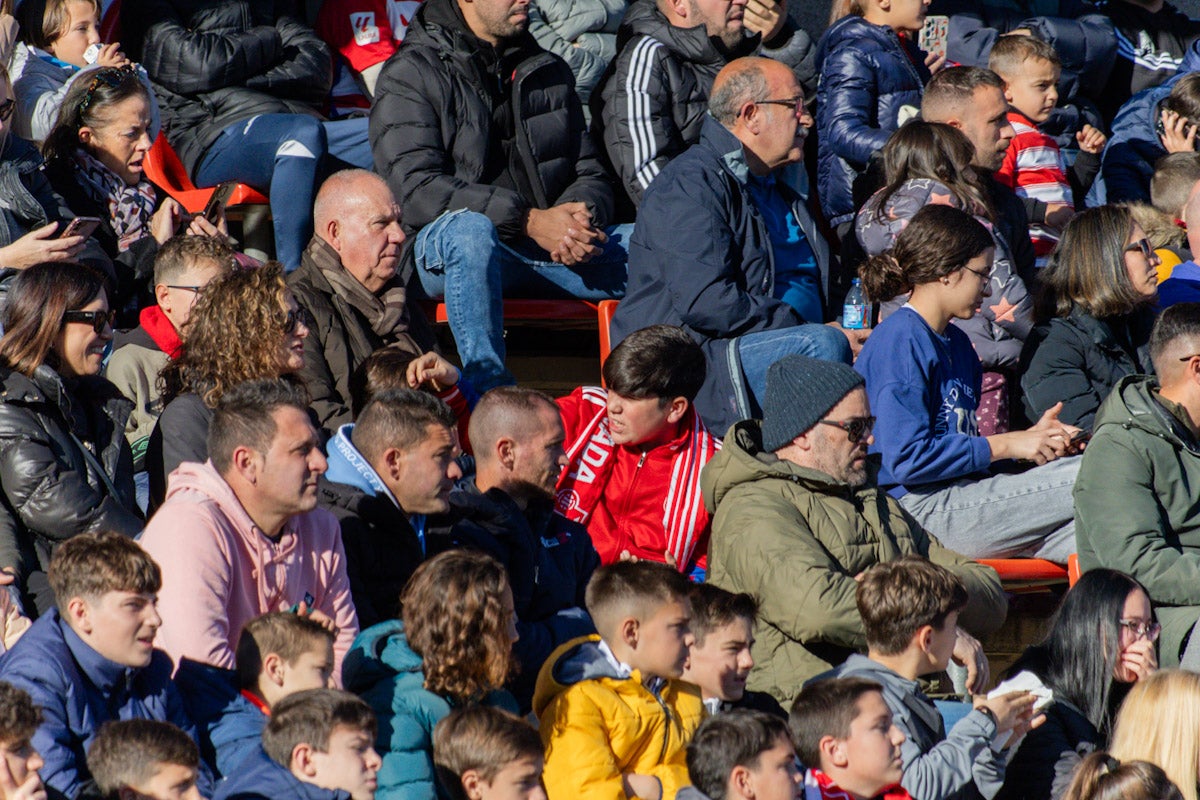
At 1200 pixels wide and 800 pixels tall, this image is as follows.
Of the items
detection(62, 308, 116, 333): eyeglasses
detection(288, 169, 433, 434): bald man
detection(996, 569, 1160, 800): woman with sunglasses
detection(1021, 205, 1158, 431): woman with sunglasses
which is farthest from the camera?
detection(1021, 205, 1158, 431): woman with sunglasses

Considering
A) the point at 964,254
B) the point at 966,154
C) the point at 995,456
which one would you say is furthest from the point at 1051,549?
the point at 966,154

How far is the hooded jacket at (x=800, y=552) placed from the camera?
5113 mm

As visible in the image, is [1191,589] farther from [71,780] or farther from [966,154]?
[71,780]

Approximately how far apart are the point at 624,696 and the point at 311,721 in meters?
0.97

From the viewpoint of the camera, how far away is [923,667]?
16.4 ft

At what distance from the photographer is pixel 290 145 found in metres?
7.16

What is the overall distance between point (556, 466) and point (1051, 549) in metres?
1.91

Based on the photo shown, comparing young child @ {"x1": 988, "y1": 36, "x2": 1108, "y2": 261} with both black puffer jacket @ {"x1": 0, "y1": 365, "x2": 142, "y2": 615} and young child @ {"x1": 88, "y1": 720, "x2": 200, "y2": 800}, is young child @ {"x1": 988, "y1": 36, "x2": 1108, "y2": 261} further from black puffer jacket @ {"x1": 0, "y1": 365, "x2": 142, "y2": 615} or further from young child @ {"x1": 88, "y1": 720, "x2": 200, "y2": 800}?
young child @ {"x1": 88, "y1": 720, "x2": 200, "y2": 800}

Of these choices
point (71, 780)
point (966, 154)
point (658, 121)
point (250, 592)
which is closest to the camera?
point (71, 780)

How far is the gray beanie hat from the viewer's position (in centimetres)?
552

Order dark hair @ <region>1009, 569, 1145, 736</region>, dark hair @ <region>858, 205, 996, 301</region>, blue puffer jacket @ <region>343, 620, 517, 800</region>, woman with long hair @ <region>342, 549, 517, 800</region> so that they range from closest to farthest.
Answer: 1. blue puffer jacket @ <region>343, 620, 517, 800</region>
2. woman with long hair @ <region>342, 549, 517, 800</region>
3. dark hair @ <region>1009, 569, 1145, 736</region>
4. dark hair @ <region>858, 205, 996, 301</region>

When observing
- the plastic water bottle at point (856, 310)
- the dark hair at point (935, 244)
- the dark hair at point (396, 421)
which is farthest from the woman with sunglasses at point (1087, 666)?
the plastic water bottle at point (856, 310)

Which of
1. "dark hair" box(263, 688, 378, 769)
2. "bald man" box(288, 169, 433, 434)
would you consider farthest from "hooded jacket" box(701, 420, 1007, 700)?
"dark hair" box(263, 688, 378, 769)

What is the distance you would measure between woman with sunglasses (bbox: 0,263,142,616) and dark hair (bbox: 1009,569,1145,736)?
272cm
